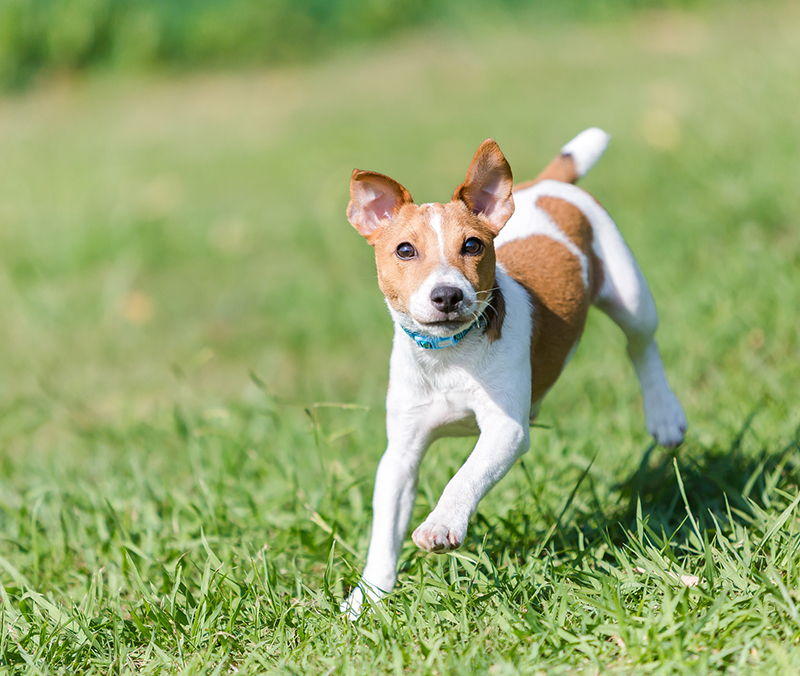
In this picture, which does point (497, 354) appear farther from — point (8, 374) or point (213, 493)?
point (8, 374)

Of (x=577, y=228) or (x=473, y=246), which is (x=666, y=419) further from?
(x=473, y=246)

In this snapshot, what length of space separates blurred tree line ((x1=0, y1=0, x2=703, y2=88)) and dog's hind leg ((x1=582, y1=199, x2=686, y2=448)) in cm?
1058

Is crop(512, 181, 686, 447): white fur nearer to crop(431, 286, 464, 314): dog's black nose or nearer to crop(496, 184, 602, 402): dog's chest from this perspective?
crop(496, 184, 602, 402): dog's chest

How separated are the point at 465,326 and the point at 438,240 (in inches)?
12.0

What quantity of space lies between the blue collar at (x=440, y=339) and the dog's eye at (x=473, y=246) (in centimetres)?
24

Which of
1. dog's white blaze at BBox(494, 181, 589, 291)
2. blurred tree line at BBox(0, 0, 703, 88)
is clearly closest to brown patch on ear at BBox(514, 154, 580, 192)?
dog's white blaze at BBox(494, 181, 589, 291)

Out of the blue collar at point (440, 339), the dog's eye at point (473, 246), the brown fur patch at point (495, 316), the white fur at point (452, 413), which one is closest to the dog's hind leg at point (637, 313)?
the white fur at point (452, 413)

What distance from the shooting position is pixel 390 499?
11.0 ft

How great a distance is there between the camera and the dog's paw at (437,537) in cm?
274

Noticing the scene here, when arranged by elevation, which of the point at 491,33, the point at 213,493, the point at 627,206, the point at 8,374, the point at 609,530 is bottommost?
the point at 8,374

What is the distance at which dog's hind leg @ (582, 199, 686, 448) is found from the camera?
396cm

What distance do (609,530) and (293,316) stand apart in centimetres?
419

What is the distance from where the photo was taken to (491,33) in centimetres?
1361

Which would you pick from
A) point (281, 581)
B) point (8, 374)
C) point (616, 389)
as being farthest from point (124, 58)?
point (281, 581)
